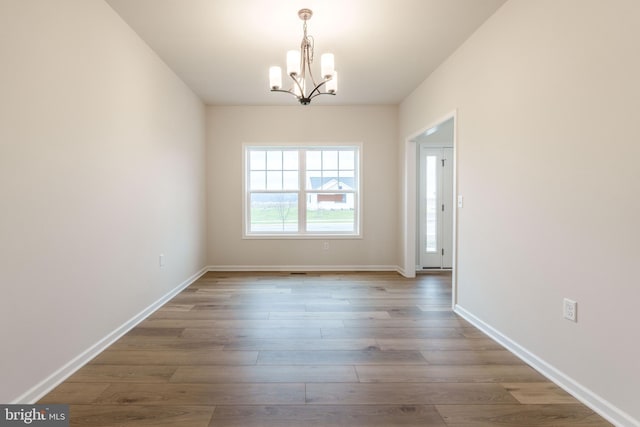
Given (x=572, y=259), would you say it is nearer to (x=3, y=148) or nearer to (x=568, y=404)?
(x=568, y=404)

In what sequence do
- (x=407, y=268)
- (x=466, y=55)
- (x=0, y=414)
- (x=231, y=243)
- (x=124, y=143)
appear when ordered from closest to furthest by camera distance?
(x=0, y=414) → (x=124, y=143) → (x=466, y=55) → (x=407, y=268) → (x=231, y=243)

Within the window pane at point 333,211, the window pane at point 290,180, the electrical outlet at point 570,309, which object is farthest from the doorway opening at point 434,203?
the electrical outlet at point 570,309

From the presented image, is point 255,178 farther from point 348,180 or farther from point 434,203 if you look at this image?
point 434,203

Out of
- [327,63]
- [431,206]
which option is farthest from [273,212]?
[327,63]

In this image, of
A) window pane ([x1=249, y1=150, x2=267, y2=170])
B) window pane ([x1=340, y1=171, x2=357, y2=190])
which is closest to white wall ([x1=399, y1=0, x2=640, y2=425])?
window pane ([x1=340, y1=171, x2=357, y2=190])

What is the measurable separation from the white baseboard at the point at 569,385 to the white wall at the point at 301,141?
2.52m

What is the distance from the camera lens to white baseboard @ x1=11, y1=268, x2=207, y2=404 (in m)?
1.63

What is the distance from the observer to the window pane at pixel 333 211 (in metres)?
4.97

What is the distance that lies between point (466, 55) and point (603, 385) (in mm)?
2708

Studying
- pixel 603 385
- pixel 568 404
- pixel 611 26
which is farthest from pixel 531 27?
pixel 568 404

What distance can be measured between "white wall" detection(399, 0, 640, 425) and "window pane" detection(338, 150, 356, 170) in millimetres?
2321

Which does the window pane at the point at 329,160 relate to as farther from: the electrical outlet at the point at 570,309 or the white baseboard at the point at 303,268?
the electrical outlet at the point at 570,309

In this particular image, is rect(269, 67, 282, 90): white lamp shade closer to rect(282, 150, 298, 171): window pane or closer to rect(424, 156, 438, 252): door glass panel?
rect(282, 150, 298, 171): window pane

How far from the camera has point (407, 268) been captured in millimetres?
4449
